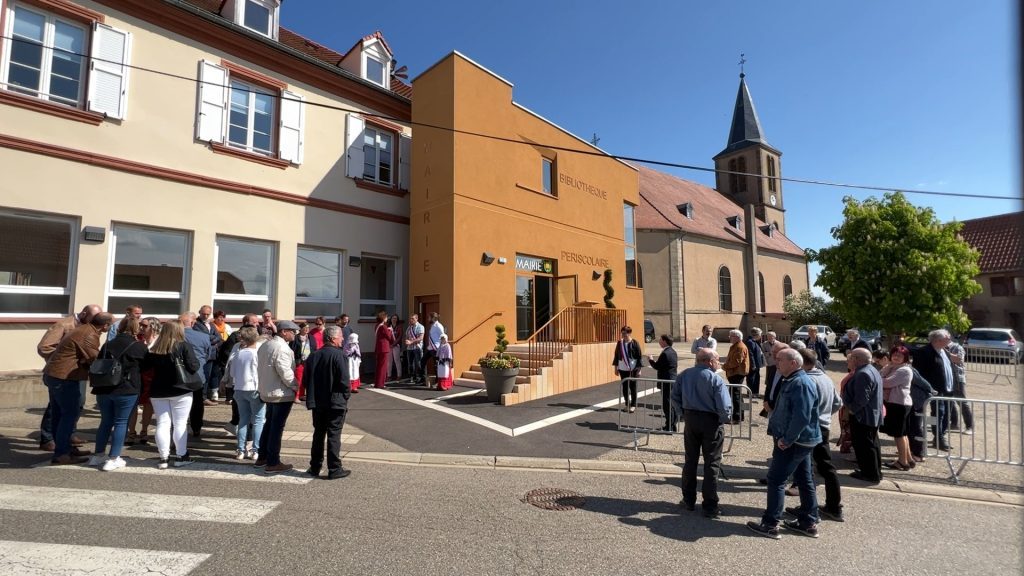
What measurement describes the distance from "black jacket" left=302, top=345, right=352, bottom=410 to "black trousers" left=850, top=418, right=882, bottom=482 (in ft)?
19.9

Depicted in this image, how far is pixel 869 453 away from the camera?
211 inches

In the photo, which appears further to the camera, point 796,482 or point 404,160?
point 404,160

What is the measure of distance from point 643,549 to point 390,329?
8665 millimetres

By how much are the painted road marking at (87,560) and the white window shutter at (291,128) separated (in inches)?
394

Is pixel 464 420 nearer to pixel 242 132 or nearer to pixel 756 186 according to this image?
pixel 242 132

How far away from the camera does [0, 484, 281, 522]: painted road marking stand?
395 cm

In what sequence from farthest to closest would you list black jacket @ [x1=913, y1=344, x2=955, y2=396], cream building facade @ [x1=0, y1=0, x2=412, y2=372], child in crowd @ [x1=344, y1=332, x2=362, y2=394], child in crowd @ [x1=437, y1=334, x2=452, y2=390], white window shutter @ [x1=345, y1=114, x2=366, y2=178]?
white window shutter @ [x1=345, y1=114, x2=366, y2=178] → child in crowd @ [x1=437, y1=334, x2=452, y2=390] → child in crowd @ [x1=344, y1=332, x2=362, y2=394] → cream building facade @ [x1=0, y1=0, x2=412, y2=372] → black jacket @ [x1=913, y1=344, x2=955, y2=396]

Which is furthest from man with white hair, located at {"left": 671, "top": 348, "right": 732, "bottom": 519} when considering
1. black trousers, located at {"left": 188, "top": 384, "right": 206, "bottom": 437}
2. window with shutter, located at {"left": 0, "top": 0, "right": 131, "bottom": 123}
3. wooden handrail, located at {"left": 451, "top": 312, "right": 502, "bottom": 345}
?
window with shutter, located at {"left": 0, "top": 0, "right": 131, "bottom": 123}

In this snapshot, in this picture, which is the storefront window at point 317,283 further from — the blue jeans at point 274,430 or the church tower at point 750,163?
the church tower at point 750,163

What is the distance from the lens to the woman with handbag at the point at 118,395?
16.9 feet

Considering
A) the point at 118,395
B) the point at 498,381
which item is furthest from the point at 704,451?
the point at 118,395

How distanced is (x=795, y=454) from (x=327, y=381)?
4.75 meters

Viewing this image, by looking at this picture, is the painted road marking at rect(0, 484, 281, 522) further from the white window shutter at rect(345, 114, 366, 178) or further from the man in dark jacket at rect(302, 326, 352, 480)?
the white window shutter at rect(345, 114, 366, 178)

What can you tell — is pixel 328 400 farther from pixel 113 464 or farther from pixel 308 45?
pixel 308 45
